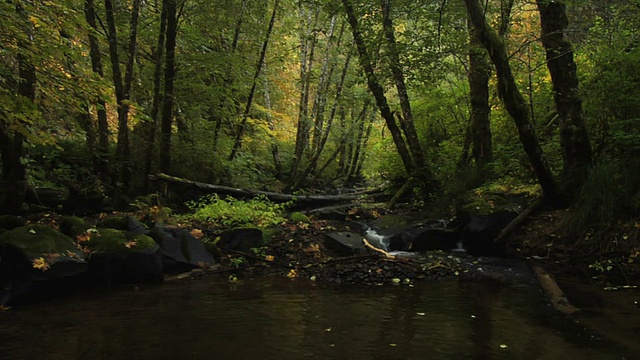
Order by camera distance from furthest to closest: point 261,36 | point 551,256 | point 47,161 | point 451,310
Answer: point 261,36 < point 47,161 < point 551,256 < point 451,310

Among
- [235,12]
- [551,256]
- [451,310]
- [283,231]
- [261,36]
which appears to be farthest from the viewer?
[261,36]

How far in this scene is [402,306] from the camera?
5695 millimetres

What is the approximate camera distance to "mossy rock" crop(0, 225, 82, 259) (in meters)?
6.07

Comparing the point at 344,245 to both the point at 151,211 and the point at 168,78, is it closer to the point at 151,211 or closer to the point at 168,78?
the point at 151,211

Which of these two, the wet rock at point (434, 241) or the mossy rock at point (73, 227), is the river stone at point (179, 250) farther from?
the wet rock at point (434, 241)

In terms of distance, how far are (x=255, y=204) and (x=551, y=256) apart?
7.98 metres

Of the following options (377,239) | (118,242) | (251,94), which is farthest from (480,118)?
(118,242)

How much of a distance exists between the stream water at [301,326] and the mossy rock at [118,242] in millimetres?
850

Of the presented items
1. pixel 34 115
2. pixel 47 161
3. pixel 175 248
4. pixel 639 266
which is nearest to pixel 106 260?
pixel 175 248

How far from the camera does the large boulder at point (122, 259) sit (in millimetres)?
6883

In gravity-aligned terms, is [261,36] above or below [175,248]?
above

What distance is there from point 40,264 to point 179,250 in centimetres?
249

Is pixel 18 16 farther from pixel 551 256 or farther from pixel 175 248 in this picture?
pixel 551 256

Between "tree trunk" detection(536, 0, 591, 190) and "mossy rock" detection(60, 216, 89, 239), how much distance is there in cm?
944
